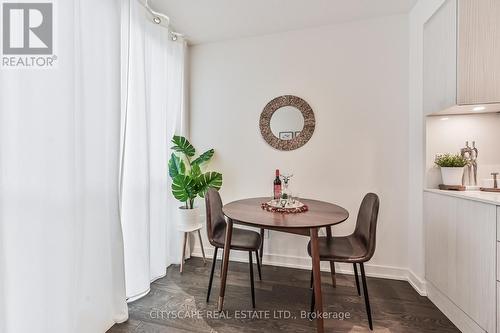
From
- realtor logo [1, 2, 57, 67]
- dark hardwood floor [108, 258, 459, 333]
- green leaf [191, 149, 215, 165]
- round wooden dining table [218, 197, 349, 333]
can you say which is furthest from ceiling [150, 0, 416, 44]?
dark hardwood floor [108, 258, 459, 333]

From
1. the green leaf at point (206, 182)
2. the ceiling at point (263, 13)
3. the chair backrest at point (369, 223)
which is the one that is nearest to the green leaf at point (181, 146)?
the green leaf at point (206, 182)

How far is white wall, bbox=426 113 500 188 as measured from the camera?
6.11 ft

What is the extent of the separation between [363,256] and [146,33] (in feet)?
8.99

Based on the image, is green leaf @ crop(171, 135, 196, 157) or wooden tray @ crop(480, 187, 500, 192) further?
green leaf @ crop(171, 135, 196, 157)

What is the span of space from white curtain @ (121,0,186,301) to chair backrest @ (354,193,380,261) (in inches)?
73.1

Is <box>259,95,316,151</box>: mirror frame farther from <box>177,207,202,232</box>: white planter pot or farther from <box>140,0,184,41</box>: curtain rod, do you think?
<box>140,0,184,41</box>: curtain rod

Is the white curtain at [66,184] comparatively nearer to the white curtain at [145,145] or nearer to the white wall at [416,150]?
the white curtain at [145,145]

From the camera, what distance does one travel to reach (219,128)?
2818 millimetres

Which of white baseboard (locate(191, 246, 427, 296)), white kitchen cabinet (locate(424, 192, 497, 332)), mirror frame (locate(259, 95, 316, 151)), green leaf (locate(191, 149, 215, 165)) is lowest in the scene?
white baseboard (locate(191, 246, 427, 296))

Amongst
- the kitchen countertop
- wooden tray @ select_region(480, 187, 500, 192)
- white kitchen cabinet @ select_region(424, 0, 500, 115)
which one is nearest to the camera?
the kitchen countertop

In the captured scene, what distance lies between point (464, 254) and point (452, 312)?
0.49 meters

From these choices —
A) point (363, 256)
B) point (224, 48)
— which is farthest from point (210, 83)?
point (363, 256)

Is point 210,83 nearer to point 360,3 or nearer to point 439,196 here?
point 360,3

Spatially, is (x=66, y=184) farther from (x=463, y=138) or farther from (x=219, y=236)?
(x=463, y=138)
